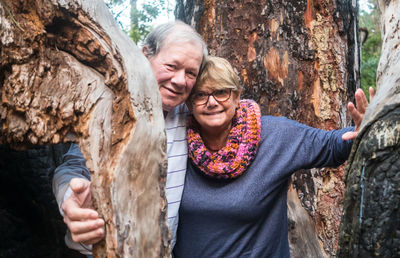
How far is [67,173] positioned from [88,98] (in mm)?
382

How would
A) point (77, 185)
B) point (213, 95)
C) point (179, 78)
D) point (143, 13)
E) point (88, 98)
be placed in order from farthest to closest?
point (143, 13) → point (213, 95) → point (179, 78) → point (88, 98) → point (77, 185)

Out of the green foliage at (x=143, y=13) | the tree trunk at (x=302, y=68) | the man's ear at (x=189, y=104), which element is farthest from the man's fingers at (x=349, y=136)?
the green foliage at (x=143, y=13)

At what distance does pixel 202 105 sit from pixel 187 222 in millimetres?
650

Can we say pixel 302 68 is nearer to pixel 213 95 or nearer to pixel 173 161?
pixel 213 95

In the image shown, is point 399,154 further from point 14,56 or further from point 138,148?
point 14,56

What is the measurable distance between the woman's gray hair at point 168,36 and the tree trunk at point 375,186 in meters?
0.99

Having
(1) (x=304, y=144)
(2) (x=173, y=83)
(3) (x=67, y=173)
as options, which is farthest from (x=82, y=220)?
(1) (x=304, y=144)

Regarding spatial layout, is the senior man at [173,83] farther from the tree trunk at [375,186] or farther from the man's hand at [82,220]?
the tree trunk at [375,186]

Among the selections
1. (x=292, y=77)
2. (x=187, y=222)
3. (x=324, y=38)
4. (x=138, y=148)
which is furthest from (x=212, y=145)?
(x=324, y=38)

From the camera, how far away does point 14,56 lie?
1344mm

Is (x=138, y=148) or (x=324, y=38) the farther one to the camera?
(x=324, y=38)

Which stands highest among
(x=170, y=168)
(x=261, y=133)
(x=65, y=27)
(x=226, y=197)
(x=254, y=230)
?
(x=65, y=27)

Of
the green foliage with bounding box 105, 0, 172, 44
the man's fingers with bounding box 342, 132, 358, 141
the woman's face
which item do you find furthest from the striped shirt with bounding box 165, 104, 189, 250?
the green foliage with bounding box 105, 0, 172, 44

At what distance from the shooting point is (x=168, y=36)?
1832 millimetres
